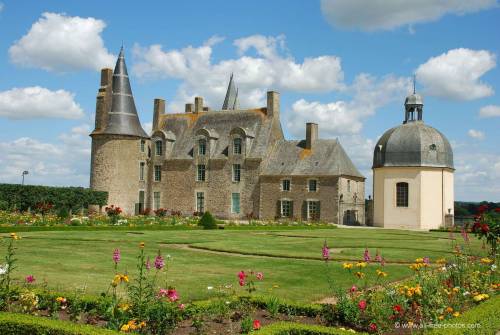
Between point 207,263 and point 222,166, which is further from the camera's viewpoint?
point 222,166

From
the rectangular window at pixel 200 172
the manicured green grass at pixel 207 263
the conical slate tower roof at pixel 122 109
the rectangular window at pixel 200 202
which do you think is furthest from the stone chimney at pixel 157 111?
the manicured green grass at pixel 207 263

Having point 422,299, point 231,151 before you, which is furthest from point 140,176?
point 422,299

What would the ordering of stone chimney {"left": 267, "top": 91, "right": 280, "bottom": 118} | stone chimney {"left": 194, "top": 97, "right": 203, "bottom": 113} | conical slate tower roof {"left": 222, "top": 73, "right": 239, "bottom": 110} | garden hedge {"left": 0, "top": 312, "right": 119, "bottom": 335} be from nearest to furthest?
garden hedge {"left": 0, "top": 312, "right": 119, "bottom": 335} → stone chimney {"left": 267, "top": 91, "right": 280, "bottom": 118} → stone chimney {"left": 194, "top": 97, "right": 203, "bottom": 113} → conical slate tower roof {"left": 222, "top": 73, "right": 239, "bottom": 110}

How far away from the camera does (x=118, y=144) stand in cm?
3925

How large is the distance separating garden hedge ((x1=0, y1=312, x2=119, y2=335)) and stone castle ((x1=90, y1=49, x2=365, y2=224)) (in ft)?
102

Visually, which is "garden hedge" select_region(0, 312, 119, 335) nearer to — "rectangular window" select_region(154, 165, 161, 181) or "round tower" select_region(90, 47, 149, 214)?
"round tower" select_region(90, 47, 149, 214)

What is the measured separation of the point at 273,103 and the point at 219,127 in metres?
4.54

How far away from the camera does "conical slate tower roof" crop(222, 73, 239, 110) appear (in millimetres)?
53844

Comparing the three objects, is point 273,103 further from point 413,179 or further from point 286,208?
point 413,179

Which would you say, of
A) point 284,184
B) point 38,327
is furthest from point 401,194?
point 38,327

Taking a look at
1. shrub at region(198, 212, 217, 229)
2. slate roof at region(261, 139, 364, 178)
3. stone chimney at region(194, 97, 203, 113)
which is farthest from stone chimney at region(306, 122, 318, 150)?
shrub at region(198, 212, 217, 229)

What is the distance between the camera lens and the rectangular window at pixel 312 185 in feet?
122

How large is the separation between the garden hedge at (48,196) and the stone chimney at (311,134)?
13.9 m

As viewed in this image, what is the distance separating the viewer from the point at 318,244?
61.0ft
